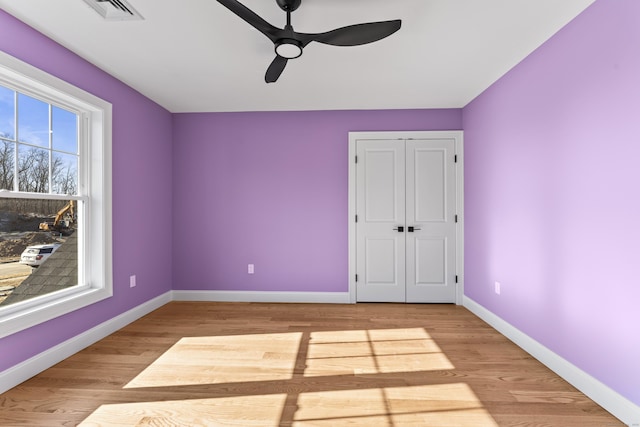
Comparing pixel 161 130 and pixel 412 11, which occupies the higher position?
pixel 412 11

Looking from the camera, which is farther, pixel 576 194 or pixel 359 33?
pixel 576 194

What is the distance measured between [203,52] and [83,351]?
268 cm

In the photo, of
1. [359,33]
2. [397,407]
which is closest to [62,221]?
[359,33]

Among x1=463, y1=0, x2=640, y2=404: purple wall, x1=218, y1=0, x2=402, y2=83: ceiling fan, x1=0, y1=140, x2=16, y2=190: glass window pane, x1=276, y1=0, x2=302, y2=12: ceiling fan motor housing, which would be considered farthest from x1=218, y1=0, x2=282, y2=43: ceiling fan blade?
x1=463, y1=0, x2=640, y2=404: purple wall

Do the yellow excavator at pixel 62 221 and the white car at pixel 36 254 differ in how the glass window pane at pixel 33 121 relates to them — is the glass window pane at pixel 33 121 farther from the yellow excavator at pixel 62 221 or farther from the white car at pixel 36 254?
the white car at pixel 36 254

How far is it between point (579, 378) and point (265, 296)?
10.2 feet

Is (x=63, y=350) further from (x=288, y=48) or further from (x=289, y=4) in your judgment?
(x=289, y=4)

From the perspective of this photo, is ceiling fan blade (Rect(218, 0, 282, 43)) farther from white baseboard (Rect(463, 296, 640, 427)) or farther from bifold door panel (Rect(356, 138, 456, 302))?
white baseboard (Rect(463, 296, 640, 427))

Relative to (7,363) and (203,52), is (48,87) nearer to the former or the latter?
(203,52)

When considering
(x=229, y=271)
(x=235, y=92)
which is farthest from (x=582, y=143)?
(x=229, y=271)

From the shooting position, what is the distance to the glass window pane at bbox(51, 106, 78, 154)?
8.19 ft

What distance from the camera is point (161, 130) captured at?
12.5ft

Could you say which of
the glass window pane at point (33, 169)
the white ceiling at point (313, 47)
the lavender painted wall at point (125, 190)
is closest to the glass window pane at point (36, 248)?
the glass window pane at point (33, 169)

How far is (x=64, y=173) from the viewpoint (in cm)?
260
